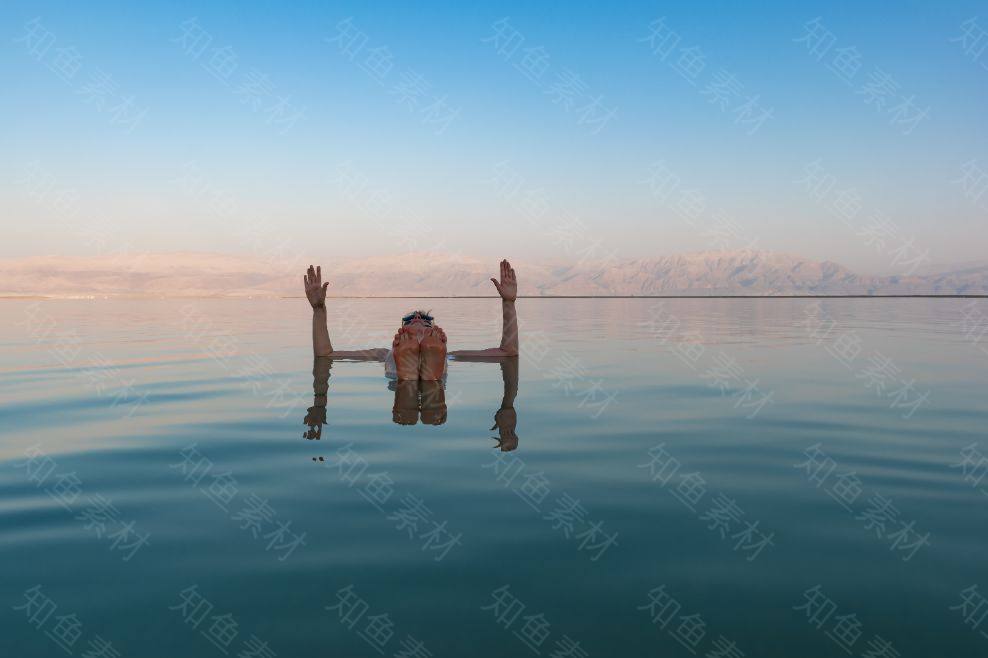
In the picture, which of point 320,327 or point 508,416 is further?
point 320,327

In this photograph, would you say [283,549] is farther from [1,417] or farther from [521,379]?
[521,379]

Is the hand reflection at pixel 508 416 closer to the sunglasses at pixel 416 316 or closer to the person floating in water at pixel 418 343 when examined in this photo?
the person floating in water at pixel 418 343

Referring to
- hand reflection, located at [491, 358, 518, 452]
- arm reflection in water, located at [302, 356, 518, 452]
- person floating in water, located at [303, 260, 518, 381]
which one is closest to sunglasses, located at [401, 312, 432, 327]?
person floating in water, located at [303, 260, 518, 381]

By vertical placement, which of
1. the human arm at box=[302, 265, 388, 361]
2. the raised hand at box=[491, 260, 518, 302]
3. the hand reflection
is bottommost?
the human arm at box=[302, 265, 388, 361]

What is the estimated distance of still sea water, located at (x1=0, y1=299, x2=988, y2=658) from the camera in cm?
472

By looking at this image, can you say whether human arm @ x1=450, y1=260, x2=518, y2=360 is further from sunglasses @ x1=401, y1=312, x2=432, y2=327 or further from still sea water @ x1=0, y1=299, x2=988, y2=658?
still sea water @ x1=0, y1=299, x2=988, y2=658

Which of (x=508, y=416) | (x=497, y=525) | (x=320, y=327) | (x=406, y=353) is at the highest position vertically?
(x=497, y=525)

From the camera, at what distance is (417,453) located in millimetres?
9953

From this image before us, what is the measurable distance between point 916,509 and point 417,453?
6.21 metres

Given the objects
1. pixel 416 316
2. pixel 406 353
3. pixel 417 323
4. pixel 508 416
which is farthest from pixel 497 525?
pixel 416 316

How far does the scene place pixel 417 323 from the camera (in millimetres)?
17781

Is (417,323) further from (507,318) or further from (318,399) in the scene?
(507,318)

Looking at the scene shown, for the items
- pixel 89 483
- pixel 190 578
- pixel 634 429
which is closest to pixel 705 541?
pixel 190 578

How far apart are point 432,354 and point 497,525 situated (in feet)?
34.9
